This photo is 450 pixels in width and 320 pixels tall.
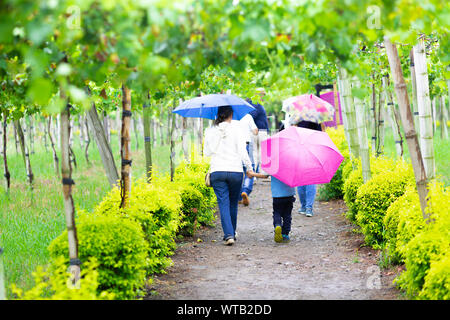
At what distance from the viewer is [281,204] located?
23.0ft

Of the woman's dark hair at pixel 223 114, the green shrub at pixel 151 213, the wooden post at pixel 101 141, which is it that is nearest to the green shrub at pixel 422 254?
the green shrub at pixel 151 213

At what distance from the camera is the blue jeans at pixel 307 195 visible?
889cm

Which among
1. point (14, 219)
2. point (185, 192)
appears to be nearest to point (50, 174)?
point (14, 219)

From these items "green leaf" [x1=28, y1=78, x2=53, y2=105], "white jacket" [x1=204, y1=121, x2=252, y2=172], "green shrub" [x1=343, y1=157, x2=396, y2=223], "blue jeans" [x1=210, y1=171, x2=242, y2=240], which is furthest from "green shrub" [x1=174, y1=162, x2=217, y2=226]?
"green leaf" [x1=28, y1=78, x2=53, y2=105]

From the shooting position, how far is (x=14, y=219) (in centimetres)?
853

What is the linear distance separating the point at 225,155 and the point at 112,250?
9.72 feet

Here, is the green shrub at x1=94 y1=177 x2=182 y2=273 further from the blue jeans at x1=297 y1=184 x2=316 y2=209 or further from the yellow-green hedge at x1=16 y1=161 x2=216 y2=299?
the blue jeans at x1=297 y1=184 x2=316 y2=209

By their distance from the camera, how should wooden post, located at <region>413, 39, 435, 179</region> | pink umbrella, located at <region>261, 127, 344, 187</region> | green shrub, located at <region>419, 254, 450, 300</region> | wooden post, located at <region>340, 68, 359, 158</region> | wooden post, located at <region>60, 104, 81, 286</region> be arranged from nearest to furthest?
green shrub, located at <region>419, 254, 450, 300</region> → wooden post, located at <region>60, 104, 81, 286</region> → wooden post, located at <region>413, 39, 435, 179</region> → pink umbrella, located at <region>261, 127, 344, 187</region> → wooden post, located at <region>340, 68, 359, 158</region>

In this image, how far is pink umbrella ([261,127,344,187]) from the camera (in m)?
6.39

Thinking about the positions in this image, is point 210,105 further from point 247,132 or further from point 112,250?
point 247,132

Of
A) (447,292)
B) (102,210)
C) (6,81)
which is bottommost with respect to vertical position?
(447,292)

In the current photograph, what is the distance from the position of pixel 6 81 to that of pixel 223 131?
3.05 metres

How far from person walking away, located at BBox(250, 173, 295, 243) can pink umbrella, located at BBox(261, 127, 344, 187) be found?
361 mm
